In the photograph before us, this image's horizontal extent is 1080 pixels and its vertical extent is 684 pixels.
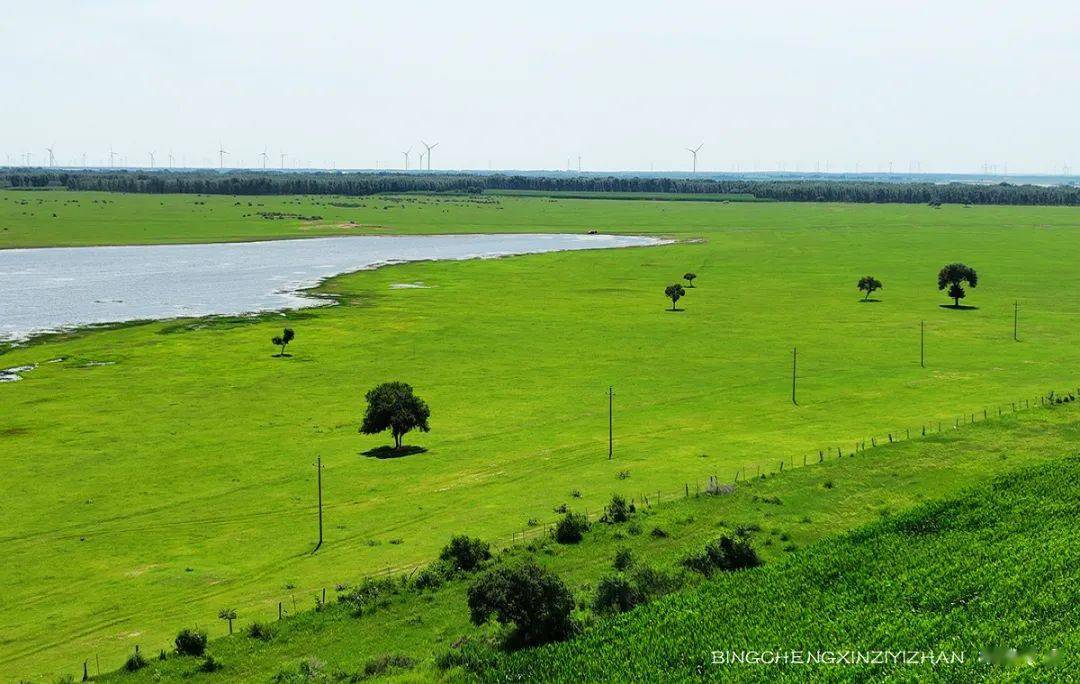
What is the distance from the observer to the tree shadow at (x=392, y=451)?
73312 mm

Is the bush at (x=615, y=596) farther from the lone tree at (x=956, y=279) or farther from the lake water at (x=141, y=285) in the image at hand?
the lone tree at (x=956, y=279)

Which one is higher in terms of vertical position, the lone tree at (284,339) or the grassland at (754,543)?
the lone tree at (284,339)

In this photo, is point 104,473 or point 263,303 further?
point 263,303

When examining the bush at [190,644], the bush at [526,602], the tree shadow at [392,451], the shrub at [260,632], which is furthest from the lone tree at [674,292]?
the bush at [190,644]

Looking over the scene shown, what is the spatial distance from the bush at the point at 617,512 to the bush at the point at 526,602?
1305 cm

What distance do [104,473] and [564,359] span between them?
4883cm

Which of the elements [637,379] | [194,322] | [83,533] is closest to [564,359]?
[637,379]

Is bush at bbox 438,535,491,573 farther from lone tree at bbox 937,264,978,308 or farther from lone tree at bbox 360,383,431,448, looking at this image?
lone tree at bbox 937,264,978,308

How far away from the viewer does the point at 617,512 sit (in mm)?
59719

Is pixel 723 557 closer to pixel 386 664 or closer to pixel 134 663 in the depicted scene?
pixel 386 664

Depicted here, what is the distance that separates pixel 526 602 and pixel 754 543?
15936mm

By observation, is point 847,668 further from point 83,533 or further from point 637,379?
point 637,379

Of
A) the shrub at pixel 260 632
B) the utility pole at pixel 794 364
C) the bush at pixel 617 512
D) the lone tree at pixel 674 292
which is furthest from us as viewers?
the lone tree at pixel 674 292

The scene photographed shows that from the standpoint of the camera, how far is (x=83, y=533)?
191ft
